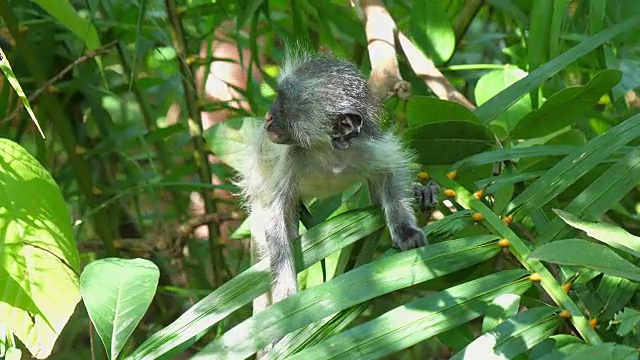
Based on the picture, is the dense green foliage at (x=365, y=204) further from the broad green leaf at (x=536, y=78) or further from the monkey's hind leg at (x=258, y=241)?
the monkey's hind leg at (x=258, y=241)

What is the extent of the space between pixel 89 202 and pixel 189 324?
152 centimetres

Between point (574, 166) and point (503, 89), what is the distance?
0.80 meters

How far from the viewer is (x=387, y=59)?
3062 mm

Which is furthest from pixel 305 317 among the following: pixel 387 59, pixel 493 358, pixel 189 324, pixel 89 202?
pixel 89 202

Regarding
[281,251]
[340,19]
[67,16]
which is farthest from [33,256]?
[340,19]

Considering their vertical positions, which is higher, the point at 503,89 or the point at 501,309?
the point at 503,89

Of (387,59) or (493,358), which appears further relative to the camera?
(387,59)

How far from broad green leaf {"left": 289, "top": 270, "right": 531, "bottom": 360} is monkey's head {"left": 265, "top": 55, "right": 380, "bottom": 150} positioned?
901 millimetres

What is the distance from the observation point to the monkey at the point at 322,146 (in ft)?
9.16

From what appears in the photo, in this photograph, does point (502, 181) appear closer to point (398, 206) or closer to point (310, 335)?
point (398, 206)

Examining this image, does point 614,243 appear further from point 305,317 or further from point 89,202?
point 89,202

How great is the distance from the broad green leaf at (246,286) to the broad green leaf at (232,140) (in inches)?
26.9

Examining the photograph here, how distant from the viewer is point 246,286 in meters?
2.23

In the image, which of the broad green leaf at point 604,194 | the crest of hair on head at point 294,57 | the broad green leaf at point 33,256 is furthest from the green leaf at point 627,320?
the crest of hair on head at point 294,57
